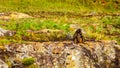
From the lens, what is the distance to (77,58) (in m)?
33.3

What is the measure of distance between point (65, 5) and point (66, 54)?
3982 cm

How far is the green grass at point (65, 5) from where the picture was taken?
6800cm

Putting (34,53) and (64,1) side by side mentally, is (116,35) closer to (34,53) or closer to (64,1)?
(34,53)

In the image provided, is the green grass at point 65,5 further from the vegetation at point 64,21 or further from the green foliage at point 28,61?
the green foliage at point 28,61

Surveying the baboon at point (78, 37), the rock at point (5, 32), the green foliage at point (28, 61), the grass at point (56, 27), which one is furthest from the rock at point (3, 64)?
the baboon at point (78, 37)

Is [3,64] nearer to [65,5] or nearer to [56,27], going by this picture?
[56,27]

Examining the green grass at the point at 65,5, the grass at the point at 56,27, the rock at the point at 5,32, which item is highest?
the rock at the point at 5,32

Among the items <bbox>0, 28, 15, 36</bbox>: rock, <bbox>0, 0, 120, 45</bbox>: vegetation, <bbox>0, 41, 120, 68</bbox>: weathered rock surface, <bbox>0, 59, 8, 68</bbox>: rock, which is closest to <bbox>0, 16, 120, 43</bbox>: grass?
<bbox>0, 0, 120, 45</bbox>: vegetation

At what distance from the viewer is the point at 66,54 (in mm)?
32875

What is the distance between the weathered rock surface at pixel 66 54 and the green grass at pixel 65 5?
101 ft

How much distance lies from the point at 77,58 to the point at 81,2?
4207 centimetres

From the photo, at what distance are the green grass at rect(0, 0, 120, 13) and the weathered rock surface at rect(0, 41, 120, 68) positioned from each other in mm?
30927

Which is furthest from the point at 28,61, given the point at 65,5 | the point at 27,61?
the point at 65,5

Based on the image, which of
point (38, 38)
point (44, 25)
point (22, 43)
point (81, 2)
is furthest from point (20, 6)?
point (22, 43)
